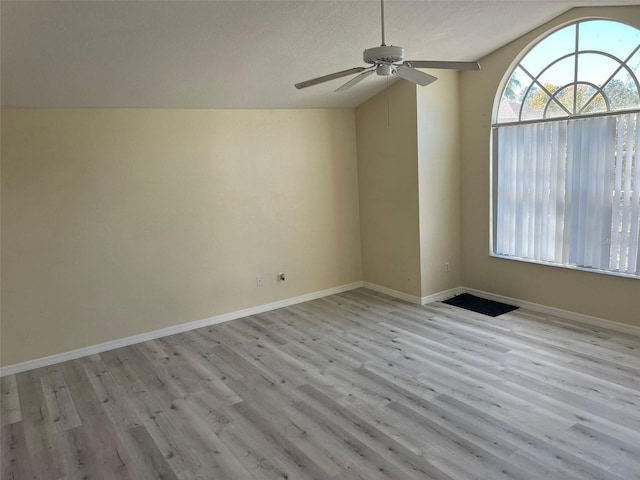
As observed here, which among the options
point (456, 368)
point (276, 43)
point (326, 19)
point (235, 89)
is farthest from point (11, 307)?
point (456, 368)

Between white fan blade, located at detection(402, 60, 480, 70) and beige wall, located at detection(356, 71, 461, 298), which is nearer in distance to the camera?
white fan blade, located at detection(402, 60, 480, 70)

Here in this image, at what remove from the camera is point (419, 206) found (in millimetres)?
5027

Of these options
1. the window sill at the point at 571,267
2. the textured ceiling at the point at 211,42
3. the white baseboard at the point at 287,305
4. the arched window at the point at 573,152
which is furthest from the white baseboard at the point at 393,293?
the textured ceiling at the point at 211,42

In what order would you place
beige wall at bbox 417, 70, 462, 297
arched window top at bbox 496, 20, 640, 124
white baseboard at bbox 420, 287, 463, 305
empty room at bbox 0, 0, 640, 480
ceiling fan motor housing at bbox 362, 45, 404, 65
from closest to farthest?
ceiling fan motor housing at bbox 362, 45, 404, 65 → empty room at bbox 0, 0, 640, 480 → arched window top at bbox 496, 20, 640, 124 → beige wall at bbox 417, 70, 462, 297 → white baseboard at bbox 420, 287, 463, 305

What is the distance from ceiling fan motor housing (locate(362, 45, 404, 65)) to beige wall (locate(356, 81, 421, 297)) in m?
2.39

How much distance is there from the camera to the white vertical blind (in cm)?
397

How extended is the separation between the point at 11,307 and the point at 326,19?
3.41 meters

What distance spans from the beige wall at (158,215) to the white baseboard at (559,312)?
1.73 m

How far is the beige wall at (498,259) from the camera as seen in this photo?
4.08m

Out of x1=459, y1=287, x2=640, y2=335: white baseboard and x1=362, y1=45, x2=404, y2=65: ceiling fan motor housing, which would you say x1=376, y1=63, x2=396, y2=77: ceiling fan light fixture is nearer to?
x1=362, y1=45, x2=404, y2=65: ceiling fan motor housing

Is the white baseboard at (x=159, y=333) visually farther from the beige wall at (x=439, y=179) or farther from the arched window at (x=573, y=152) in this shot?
the arched window at (x=573, y=152)

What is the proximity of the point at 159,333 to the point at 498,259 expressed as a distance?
358cm

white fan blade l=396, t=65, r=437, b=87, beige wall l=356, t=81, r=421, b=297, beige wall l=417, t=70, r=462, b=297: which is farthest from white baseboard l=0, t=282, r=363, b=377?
white fan blade l=396, t=65, r=437, b=87

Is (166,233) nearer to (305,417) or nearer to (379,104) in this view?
(305,417)
